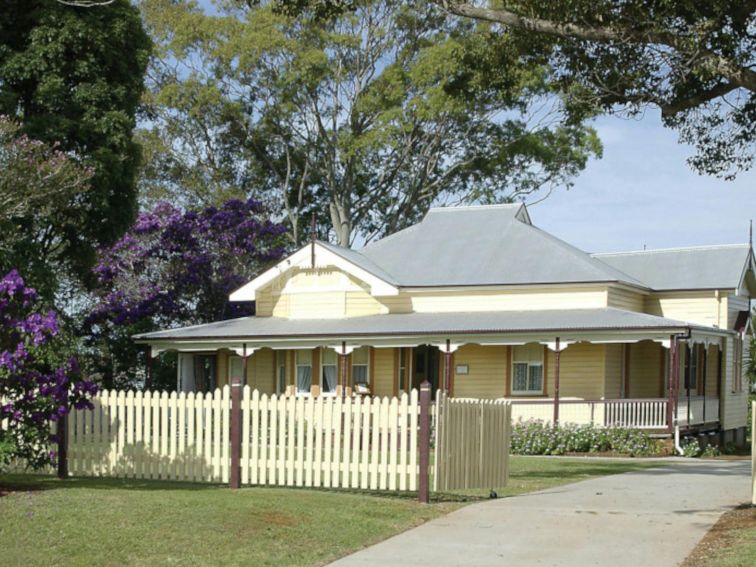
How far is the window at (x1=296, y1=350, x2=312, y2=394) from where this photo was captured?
119 feet

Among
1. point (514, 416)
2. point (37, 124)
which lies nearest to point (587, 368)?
point (514, 416)

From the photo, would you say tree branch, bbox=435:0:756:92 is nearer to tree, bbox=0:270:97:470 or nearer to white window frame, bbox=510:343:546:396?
tree, bbox=0:270:97:470

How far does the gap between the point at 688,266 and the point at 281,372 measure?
43.3 feet

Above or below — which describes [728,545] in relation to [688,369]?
below

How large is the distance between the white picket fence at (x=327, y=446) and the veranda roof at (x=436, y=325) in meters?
15.2

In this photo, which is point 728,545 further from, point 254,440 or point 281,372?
point 281,372

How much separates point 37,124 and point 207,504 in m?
17.9

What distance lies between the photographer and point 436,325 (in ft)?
107

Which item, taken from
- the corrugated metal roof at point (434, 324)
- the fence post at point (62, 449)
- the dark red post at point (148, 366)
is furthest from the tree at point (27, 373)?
the dark red post at point (148, 366)

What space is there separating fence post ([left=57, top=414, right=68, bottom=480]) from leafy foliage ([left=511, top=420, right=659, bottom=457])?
48.4 ft

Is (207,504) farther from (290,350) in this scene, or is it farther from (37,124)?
(290,350)

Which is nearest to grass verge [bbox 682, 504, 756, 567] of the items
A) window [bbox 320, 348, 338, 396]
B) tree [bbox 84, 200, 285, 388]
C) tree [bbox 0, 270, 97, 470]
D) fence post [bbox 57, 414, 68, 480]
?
tree [bbox 0, 270, 97, 470]

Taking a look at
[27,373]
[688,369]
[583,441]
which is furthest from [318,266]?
[27,373]

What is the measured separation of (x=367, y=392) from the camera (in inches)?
1330
